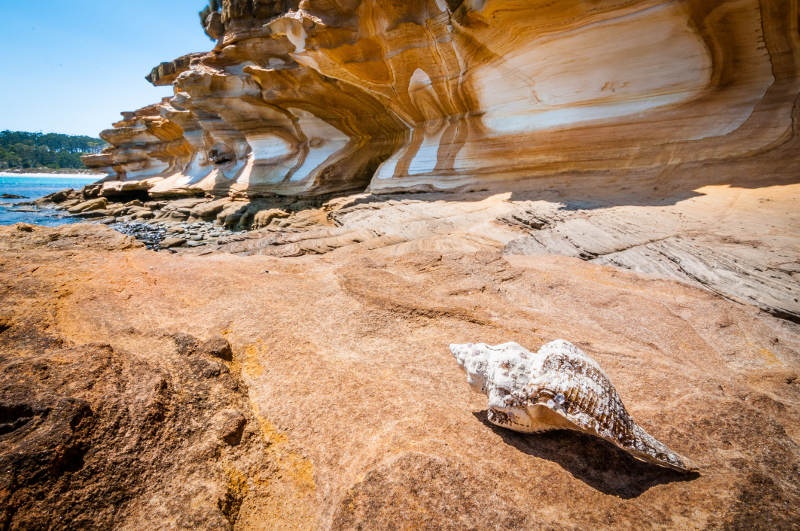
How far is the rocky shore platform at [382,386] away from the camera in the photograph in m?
1.17

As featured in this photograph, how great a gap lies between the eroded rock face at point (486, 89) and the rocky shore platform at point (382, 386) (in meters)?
3.50

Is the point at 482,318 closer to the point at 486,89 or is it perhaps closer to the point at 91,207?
the point at 486,89

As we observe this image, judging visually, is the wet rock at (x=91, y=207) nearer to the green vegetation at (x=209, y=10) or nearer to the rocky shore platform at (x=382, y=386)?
the green vegetation at (x=209, y=10)

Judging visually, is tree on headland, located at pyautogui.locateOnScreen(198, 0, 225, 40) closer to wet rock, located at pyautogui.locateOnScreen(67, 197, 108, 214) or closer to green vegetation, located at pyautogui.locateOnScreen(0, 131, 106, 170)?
wet rock, located at pyautogui.locateOnScreen(67, 197, 108, 214)

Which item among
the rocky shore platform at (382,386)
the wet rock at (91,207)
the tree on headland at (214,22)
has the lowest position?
the wet rock at (91,207)

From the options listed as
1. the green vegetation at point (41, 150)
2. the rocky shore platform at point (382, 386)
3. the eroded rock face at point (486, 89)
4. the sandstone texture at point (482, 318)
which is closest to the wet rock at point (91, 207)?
the eroded rock face at point (486, 89)

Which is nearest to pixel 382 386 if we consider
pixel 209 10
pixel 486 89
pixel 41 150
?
pixel 486 89

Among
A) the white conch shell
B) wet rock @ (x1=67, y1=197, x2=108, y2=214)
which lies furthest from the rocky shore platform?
wet rock @ (x1=67, y1=197, x2=108, y2=214)

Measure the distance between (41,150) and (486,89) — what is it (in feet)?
351

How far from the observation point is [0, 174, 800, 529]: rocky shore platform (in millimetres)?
1168

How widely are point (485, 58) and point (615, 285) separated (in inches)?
281

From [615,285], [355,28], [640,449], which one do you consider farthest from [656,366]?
[355,28]

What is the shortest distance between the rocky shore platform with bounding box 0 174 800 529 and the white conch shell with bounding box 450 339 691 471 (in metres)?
0.12

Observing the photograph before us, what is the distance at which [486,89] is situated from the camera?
8.70 meters
